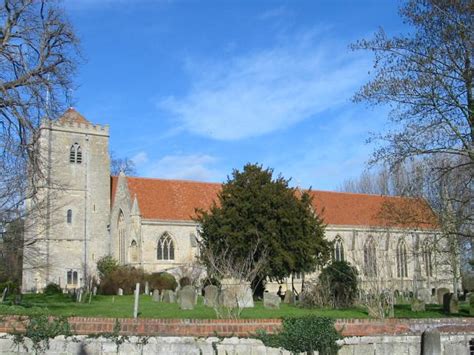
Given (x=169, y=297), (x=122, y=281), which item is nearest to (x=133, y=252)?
(x=122, y=281)

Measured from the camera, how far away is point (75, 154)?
4584 cm

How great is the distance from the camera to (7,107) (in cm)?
1403

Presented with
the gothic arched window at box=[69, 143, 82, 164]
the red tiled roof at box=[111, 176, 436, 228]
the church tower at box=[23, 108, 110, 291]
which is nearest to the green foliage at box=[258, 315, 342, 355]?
the red tiled roof at box=[111, 176, 436, 228]

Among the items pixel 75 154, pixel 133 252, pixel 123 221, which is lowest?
pixel 133 252

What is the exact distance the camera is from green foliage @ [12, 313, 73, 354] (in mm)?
9391

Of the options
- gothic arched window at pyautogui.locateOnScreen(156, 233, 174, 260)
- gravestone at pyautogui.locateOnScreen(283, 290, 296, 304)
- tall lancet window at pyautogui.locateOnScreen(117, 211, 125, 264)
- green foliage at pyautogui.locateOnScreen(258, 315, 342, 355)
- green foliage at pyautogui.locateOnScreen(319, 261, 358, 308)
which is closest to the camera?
green foliage at pyautogui.locateOnScreen(258, 315, 342, 355)

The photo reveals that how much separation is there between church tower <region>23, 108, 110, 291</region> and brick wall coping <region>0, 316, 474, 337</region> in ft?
113

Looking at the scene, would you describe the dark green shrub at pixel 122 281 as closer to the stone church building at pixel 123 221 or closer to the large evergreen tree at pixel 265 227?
the stone church building at pixel 123 221

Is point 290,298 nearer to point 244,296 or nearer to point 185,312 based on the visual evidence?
point 244,296

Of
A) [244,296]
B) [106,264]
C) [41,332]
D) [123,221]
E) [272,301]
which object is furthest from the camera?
[123,221]

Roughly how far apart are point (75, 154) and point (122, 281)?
1504cm

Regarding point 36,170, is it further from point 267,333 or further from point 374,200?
point 374,200

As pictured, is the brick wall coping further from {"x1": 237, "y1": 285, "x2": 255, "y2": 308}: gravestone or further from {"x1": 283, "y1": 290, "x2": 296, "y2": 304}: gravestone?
{"x1": 283, "y1": 290, "x2": 296, "y2": 304}: gravestone

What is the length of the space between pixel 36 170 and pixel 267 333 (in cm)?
761
